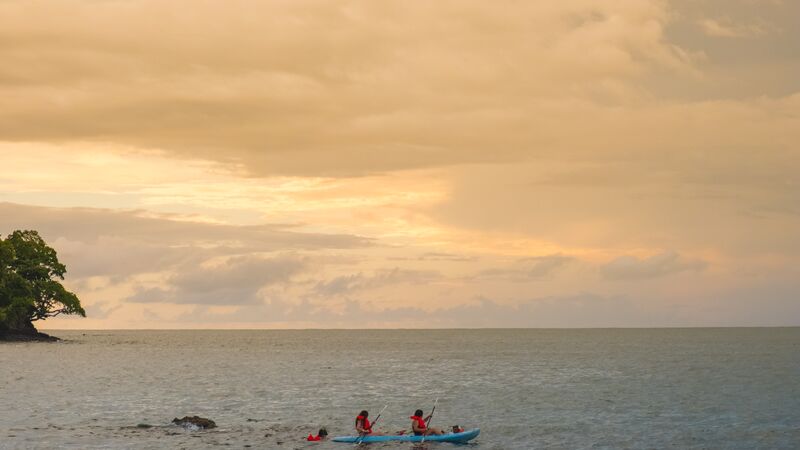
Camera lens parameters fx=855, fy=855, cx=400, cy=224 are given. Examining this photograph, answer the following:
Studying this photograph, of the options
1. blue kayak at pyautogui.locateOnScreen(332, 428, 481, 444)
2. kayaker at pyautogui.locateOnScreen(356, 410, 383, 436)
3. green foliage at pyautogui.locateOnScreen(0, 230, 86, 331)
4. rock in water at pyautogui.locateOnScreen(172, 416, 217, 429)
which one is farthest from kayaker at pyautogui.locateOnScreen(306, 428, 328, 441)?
green foliage at pyautogui.locateOnScreen(0, 230, 86, 331)

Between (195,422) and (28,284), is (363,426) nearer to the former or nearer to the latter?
(195,422)

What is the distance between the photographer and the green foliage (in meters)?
139

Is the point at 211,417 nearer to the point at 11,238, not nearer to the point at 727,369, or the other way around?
the point at 727,369

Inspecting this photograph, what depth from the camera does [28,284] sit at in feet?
461

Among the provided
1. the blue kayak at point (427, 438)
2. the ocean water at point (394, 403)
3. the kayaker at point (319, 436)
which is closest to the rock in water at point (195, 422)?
the ocean water at point (394, 403)

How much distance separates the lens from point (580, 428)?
169 feet

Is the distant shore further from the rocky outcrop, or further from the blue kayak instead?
the blue kayak

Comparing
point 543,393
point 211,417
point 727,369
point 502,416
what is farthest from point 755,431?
point 727,369

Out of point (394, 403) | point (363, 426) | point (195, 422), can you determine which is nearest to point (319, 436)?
point (363, 426)

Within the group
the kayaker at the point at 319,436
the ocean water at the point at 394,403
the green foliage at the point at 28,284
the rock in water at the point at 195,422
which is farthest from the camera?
the green foliage at the point at 28,284

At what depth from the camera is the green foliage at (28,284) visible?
139000 millimetres

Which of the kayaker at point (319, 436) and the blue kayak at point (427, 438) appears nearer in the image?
the blue kayak at point (427, 438)

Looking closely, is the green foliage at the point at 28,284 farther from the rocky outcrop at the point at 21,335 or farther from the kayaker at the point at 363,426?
the kayaker at the point at 363,426

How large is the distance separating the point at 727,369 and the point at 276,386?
2424 inches
